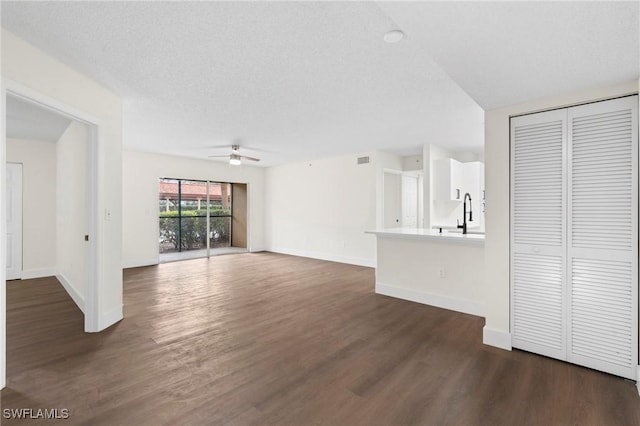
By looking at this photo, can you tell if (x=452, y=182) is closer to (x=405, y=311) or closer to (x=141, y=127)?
(x=405, y=311)

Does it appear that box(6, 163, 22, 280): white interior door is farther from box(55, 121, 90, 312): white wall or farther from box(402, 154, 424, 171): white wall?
box(402, 154, 424, 171): white wall

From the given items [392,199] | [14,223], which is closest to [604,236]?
[392,199]

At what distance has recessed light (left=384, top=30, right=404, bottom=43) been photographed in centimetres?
214

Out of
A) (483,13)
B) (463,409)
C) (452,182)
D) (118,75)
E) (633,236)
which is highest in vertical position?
(118,75)

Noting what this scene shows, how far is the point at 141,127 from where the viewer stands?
185 inches

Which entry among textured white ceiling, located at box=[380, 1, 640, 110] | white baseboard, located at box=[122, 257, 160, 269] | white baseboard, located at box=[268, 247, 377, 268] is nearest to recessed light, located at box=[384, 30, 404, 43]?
textured white ceiling, located at box=[380, 1, 640, 110]

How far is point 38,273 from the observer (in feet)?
18.4

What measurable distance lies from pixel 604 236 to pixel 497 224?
74cm

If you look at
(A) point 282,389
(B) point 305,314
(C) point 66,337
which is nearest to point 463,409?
(A) point 282,389

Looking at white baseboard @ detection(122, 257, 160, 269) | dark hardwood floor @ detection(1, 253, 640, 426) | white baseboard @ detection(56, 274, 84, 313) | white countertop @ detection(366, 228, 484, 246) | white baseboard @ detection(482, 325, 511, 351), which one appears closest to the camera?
dark hardwood floor @ detection(1, 253, 640, 426)

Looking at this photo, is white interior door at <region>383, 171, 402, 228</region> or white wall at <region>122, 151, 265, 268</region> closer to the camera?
white wall at <region>122, 151, 265, 268</region>

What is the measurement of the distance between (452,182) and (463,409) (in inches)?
186

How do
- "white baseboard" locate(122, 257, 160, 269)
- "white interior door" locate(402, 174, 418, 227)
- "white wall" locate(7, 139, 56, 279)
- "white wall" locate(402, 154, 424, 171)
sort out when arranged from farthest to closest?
"white interior door" locate(402, 174, 418, 227) < "white wall" locate(402, 154, 424, 171) < "white baseboard" locate(122, 257, 160, 269) < "white wall" locate(7, 139, 56, 279)

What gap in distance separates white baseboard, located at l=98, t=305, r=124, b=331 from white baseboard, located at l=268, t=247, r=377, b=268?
466 cm
